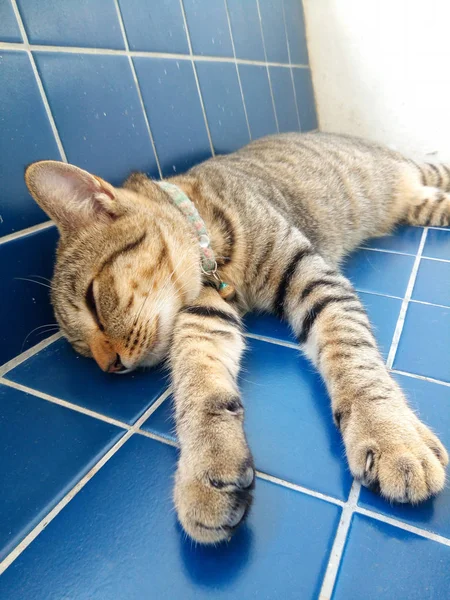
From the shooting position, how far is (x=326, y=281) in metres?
1.16

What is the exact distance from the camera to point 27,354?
1.12 m

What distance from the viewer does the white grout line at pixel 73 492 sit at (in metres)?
0.65

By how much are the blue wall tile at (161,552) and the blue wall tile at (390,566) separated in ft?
0.12

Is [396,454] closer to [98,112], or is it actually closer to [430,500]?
[430,500]

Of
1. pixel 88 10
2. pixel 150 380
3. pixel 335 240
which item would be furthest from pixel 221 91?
pixel 150 380

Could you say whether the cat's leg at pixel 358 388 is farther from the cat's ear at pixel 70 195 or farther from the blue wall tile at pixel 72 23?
the blue wall tile at pixel 72 23

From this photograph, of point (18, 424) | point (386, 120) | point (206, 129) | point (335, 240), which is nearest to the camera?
point (18, 424)

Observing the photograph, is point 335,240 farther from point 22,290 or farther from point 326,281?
point 22,290

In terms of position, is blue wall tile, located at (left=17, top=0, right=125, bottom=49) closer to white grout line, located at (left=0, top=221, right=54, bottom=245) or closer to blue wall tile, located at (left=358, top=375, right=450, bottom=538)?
white grout line, located at (left=0, top=221, right=54, bottom=245)

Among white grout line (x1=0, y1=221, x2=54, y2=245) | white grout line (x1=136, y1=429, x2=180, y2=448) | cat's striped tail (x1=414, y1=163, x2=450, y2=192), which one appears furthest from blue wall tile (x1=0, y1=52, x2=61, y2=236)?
cat's striped tail (x1=414, y1=163, x2=450, y2=192)

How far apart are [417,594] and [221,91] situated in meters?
1.75

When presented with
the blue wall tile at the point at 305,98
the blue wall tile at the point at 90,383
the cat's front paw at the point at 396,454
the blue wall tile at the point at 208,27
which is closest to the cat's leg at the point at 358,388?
the cat's front paw at the point at 396,454

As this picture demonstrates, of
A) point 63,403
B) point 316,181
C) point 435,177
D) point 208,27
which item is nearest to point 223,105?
point 208,27

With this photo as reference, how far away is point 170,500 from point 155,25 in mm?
1456
